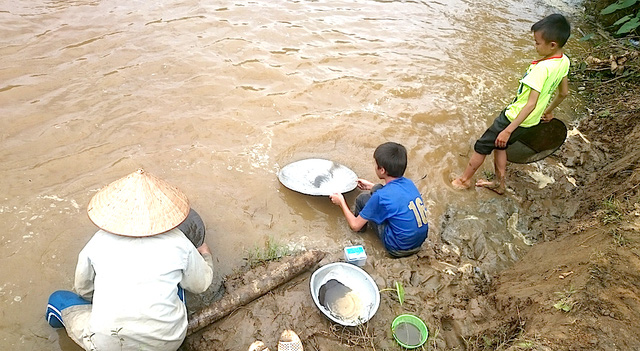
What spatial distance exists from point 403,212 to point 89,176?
2.98m

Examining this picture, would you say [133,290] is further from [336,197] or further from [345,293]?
[336,197]

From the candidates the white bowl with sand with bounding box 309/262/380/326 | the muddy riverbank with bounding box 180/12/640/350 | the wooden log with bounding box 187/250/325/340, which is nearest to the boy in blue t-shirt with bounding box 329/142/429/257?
the muddy riverbank with bounding box 180/12/640/350

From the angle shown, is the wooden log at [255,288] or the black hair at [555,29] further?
the black hair at [555,29]

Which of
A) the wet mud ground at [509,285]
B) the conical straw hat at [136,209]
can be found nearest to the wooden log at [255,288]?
the wet mud ground at [509,285]

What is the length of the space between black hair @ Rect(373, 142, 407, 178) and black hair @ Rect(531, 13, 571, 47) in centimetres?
151

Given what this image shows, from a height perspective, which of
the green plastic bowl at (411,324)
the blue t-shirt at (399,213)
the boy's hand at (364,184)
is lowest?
the green plastic bowl at (411,324)

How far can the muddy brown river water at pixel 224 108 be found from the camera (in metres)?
3.61

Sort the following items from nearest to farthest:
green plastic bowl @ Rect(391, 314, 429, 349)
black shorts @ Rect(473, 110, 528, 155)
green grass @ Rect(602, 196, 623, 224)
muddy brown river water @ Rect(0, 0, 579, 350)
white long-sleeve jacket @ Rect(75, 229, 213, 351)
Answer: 1. white long-sleeve jacket @ Rect(75, 229, 213, 351)
2. green plastic bowl @ Rect(391, 314, 429, 349)
3. green grass @ Rect(602, 196, 623, 224)
4. muddy brown river water @ Rect(0, 0, 579, 350)
5. black shorts @ Rect(473, 110, 528, 155)

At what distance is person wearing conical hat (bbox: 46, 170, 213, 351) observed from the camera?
2295mm

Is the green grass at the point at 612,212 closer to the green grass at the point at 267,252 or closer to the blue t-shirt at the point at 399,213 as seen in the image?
the blue t-shirt at the point at 399,213

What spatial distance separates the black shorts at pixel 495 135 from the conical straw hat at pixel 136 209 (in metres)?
2.93

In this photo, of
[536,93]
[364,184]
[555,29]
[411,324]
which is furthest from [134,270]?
[555,29]

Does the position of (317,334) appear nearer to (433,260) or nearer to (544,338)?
(433,260)

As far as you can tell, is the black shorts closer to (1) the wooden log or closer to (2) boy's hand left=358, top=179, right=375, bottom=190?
(2) boy's hand left=358, top=179, right=375, bottom=190
